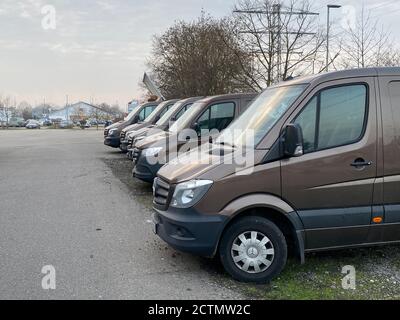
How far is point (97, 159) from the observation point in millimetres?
16719

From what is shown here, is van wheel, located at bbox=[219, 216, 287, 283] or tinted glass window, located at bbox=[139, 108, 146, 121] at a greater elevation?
tinted glass window, located at bbox=[139, 108, 146, 121]

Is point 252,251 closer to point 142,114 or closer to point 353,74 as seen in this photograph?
point 353,74

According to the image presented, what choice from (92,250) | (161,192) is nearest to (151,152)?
(92,250)

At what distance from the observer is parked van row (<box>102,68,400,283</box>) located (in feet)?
15.9

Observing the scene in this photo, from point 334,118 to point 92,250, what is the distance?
3.34m

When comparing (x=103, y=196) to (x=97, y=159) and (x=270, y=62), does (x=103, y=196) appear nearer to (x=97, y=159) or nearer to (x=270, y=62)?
(x=97, y=159)

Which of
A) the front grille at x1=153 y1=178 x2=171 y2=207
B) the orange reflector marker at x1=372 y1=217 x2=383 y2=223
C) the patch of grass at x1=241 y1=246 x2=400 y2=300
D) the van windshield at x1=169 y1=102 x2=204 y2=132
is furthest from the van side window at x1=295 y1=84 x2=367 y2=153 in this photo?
the van windshield at x1=169 y1=102 x2=204 y2=132

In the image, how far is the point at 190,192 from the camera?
491 centimetres

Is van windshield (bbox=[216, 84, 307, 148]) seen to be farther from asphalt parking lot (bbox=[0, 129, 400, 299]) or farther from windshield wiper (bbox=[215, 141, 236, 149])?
asphalt parking lot (bbox=[0, 129, 400, 299])

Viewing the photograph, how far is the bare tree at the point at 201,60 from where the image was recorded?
2166 cm

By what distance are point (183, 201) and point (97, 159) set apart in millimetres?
12286

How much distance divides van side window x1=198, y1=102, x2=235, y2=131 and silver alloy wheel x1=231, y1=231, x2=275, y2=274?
15.6ft
